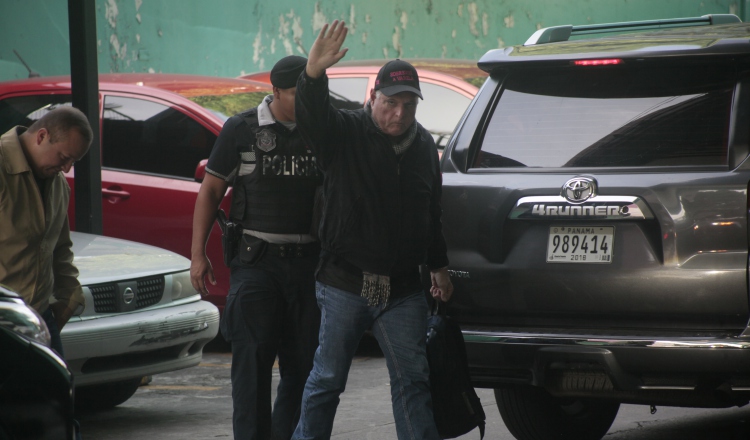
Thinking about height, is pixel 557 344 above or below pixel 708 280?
below

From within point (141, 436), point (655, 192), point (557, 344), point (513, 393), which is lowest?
point (141, 436)

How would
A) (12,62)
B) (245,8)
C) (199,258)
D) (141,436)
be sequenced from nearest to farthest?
(199,258) → (141,436) → (12,62) → (245,8)

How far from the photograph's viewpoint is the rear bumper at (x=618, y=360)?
407 cm

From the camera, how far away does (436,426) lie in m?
4.45

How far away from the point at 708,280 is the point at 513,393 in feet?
4.75

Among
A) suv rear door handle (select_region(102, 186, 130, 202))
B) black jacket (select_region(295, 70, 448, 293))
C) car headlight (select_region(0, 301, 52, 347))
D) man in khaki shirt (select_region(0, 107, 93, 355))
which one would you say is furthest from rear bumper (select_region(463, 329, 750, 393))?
suv rear door handle (select_region(102, 186, 130, 202))

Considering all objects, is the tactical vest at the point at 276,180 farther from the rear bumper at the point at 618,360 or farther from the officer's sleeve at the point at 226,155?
the rear bumper at the point at 618,360

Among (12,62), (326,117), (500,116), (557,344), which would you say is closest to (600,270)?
(557,344)

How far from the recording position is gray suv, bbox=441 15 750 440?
4.16m

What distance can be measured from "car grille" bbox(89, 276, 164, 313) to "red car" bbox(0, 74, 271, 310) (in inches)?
68.0

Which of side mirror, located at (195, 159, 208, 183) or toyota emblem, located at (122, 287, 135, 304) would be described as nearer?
toyota emblem, located at (122, 287, 135, 304)

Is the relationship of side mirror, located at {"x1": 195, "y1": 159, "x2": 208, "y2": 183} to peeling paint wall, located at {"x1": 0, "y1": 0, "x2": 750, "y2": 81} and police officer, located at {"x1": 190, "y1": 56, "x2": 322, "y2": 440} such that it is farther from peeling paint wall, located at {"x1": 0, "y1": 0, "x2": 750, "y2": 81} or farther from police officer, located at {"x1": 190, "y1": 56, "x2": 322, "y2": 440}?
peeling paint wall, located at {"x1": 0, "y1": 0, "x2": 750, "y2": 81}

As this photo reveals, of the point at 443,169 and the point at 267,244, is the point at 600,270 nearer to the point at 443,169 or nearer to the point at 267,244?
the point at 443,169

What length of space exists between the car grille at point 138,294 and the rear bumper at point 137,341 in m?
0.06
